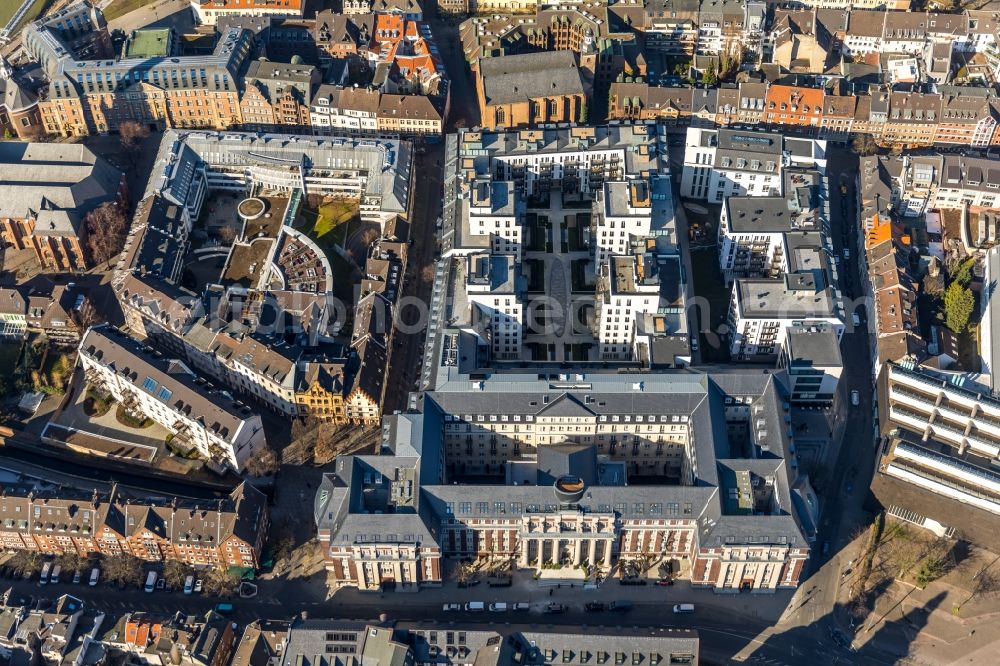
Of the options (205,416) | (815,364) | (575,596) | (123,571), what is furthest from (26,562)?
(815,364)

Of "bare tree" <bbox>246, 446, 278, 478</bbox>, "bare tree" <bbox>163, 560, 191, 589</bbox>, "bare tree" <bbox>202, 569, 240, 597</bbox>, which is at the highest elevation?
"bare tree" <bbox>246, 446, 278, 478</bbox>

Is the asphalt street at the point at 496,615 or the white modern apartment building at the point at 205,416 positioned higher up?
the white modern apartment building at the point at 205,416

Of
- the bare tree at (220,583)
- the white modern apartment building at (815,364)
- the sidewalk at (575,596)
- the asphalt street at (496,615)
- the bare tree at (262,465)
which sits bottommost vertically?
the asphalt street at (496,615)

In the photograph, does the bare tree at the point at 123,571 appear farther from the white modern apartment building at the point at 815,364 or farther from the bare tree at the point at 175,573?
the white modern apartment building at the point at 815,364

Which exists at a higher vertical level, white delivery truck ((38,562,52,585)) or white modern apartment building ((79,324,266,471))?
white modern apartment building ((79,324,266,471))

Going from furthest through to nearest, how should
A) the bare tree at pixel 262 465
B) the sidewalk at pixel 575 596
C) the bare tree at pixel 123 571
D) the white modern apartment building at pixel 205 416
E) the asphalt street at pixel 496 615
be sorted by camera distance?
the bare tree at pixel 262 465, the white modern apartment building at pixel 205 416, the bare tree at pixel 123 571, the sidewalk at pixel 575 596, the asphalt street at pixel 496 615

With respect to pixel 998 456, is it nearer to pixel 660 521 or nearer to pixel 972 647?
pixel 972 647

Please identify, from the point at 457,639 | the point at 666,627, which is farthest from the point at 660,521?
the point at 457,639

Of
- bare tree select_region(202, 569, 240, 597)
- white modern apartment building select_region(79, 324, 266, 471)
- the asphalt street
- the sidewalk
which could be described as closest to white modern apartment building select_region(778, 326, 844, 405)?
the sidewalk

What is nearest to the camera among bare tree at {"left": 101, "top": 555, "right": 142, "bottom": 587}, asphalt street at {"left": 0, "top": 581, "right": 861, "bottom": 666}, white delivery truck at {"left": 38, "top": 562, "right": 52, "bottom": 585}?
asphalt street at {"left": 0, "top": 581, "right": 861, "bottom": 666}

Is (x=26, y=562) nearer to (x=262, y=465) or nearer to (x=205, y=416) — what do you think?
(x=205, y=416)

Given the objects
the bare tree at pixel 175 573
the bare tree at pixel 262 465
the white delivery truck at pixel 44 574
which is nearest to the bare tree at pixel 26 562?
the white delivery truck at pixel 44 574

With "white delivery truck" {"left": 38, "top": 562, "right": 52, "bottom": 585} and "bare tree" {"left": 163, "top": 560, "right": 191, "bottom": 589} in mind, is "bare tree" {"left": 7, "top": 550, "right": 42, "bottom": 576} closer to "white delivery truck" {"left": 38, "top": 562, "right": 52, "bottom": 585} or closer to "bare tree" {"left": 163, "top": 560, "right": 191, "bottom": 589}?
"white delivery truck" {"left": 38, "top": 562, "right": 52, "bottom": 585}
